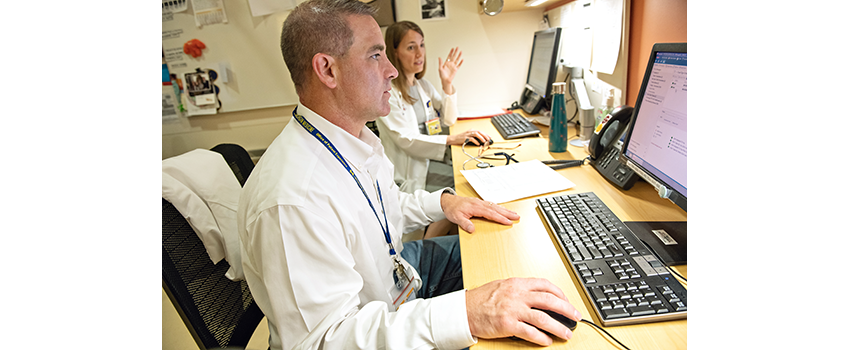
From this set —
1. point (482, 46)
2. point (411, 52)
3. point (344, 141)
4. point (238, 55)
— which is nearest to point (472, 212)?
point (344, 141)

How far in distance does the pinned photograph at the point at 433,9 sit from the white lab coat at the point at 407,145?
86 cm

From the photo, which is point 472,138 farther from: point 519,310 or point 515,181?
point 519,310

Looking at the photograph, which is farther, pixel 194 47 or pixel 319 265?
pixel 194 47

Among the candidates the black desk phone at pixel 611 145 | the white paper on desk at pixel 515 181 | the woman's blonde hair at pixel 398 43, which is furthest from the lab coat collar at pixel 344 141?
the woman's blonde hair at pixel 398 43

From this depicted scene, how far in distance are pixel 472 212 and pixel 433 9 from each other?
2112 mm

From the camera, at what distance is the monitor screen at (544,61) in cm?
204

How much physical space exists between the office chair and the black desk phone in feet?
3.36

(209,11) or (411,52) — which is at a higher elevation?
(209,11)

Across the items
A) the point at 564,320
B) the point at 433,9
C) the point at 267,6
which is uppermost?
the point at 267,6

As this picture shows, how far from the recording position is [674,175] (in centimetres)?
75

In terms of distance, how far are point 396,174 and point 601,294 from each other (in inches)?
66.5

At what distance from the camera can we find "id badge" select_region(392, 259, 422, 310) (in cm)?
98

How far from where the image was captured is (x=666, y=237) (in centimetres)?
76

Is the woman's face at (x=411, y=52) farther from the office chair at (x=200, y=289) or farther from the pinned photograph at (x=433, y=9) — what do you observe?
the office chair at (x=200, y=289)
